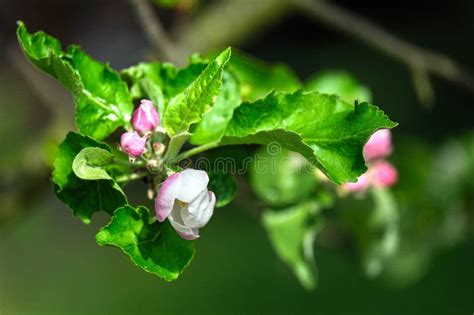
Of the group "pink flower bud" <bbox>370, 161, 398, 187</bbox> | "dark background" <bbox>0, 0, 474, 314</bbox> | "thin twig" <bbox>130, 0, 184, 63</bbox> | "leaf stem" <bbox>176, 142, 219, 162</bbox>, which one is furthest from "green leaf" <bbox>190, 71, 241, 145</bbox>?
"dark background" <bbox>0, 0, 474, 314</bbox>

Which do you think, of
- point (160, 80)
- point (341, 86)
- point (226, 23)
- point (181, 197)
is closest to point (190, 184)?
point (181, 197)

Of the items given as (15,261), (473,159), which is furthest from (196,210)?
(15,261)

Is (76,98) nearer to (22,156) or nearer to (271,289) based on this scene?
(22,156)

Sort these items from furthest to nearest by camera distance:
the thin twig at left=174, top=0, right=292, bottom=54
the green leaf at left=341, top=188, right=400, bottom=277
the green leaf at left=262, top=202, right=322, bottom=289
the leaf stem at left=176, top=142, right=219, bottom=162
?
the thin twig at left=174, top=0, right=292, bottom=54 < the green leaf at left=341, top=188, right=400, bottom=277 < the green leaf at left=262, top=202, right=322, bottom=289 < the leaf stem at left=176, top=142, right=219, bottom=162

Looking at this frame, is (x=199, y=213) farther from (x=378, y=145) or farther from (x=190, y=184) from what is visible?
(x=378, y=145)

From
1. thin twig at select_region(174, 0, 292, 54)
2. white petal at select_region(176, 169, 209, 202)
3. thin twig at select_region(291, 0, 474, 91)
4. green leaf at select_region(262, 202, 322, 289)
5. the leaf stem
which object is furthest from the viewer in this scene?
thin twig at select_region(174, 0, 292, 54)

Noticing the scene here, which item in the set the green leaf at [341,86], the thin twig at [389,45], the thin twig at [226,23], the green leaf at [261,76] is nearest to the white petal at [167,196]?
the green leaf at [261,76]

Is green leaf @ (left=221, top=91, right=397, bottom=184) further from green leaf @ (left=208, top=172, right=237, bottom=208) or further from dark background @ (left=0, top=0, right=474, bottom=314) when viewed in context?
dark background @ (left=0, top=0, right=474, bottom=314)
